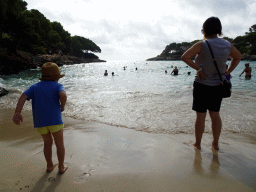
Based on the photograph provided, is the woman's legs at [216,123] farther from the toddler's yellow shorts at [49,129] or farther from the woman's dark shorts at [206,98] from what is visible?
the toddler's yellow shorts at [49,129]

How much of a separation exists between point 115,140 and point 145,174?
122 centimetres

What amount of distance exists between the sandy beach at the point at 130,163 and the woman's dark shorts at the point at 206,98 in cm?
81

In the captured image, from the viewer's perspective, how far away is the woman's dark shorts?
2449 mm

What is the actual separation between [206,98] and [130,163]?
1.59 m

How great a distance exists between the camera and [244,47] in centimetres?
8662

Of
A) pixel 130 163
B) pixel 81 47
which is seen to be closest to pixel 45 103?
pixel 130 163

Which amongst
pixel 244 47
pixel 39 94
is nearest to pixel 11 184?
pixel 39 94

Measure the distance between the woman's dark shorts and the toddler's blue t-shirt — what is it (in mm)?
2133

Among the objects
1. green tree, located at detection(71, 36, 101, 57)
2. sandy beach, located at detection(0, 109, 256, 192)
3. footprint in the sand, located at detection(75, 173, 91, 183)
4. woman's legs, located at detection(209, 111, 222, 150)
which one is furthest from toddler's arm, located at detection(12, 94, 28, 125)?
green tree, located at detection(71, 36, 101, 57)

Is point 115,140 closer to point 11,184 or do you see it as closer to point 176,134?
point 176,134

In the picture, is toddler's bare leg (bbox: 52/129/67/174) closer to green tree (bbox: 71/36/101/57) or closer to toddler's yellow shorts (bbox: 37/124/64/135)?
toddler's yellow shorts (bbox: 37/124/64/135)

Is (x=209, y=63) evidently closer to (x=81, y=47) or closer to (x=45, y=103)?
(x=45, y=103)

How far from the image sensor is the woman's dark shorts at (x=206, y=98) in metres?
2.45

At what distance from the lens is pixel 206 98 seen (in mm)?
2486
